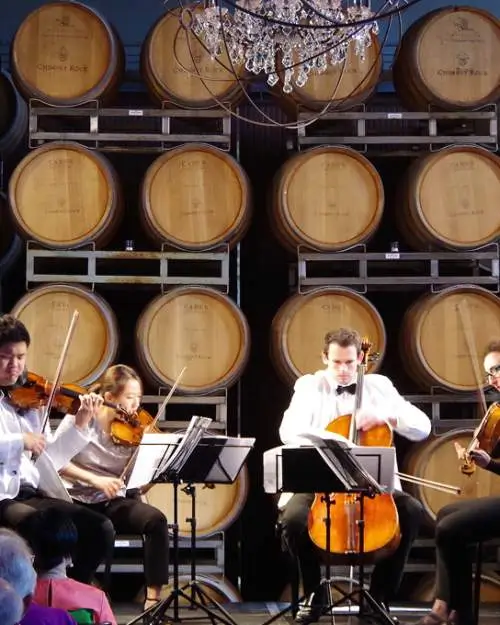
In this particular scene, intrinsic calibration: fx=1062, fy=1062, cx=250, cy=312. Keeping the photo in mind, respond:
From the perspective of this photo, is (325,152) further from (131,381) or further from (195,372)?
(131,381)

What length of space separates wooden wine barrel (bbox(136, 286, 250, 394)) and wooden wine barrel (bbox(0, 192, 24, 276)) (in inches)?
48.9

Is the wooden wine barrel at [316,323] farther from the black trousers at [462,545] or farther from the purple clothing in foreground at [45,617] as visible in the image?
the purple clothing in foreground at [45,617]

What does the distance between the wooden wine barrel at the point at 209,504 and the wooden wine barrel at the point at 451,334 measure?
1.36 metres

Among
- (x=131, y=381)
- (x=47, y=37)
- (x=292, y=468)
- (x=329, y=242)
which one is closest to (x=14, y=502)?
(x=131, y=381)

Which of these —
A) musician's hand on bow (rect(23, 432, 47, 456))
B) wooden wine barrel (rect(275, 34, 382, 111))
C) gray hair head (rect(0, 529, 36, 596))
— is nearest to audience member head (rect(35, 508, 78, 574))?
gray hair head (rect(0, 529, 36, 596))

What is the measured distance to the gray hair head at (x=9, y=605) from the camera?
2.48 meters

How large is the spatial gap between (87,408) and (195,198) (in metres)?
1.87

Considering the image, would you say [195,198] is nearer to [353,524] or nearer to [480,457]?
[353,524]

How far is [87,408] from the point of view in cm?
561

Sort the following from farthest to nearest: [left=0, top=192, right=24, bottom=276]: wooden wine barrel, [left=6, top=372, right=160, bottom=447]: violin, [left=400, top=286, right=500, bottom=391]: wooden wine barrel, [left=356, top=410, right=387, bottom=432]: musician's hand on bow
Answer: [left=0, top=192, right=24, bottom=276]: wooden wine barrel, [left=400, top=286, right=500, bottom=391]: wooden wine barrel, [left=356, top=410, right=387, bottom=432]: musician's hand on bow, [left=6, top=372, right=160, bottom=447]: violin

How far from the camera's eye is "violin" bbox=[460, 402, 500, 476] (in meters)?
5.46

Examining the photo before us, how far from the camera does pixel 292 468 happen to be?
17.0 ft

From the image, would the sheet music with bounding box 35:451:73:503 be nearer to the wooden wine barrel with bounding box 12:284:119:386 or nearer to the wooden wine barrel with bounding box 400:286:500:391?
the wooden wine barrel with bounding box 12:284:119:386

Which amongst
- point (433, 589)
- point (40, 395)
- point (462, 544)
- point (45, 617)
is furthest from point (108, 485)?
point (45, 617)
